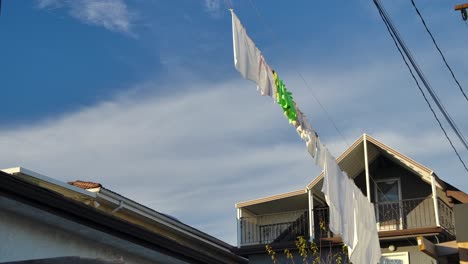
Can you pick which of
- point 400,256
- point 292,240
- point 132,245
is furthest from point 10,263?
point 292,240

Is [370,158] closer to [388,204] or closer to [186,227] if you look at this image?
[388,204]

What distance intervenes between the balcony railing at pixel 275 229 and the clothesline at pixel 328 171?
11.7 metres

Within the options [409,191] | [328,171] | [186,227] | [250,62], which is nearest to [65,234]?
[250,62]

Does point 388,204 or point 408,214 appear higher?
point 388,204

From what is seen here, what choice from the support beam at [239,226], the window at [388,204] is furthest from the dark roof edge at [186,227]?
the window at [388,204]

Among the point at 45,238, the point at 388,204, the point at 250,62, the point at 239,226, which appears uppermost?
the point at 388,204

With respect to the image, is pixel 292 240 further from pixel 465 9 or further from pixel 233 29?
pixel 233 29

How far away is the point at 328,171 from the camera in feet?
39.1

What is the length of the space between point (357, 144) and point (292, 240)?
14.0 ft

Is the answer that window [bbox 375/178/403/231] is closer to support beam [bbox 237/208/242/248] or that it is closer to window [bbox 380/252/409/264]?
window [bbox 380/252/409/264]

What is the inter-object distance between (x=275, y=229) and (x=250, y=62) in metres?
18.0

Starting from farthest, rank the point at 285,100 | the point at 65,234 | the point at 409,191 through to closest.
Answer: the point at 409,191 → the point at 285,100 → the point at 65,234

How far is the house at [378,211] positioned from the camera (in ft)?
73.1

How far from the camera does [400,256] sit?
73.0 ft
